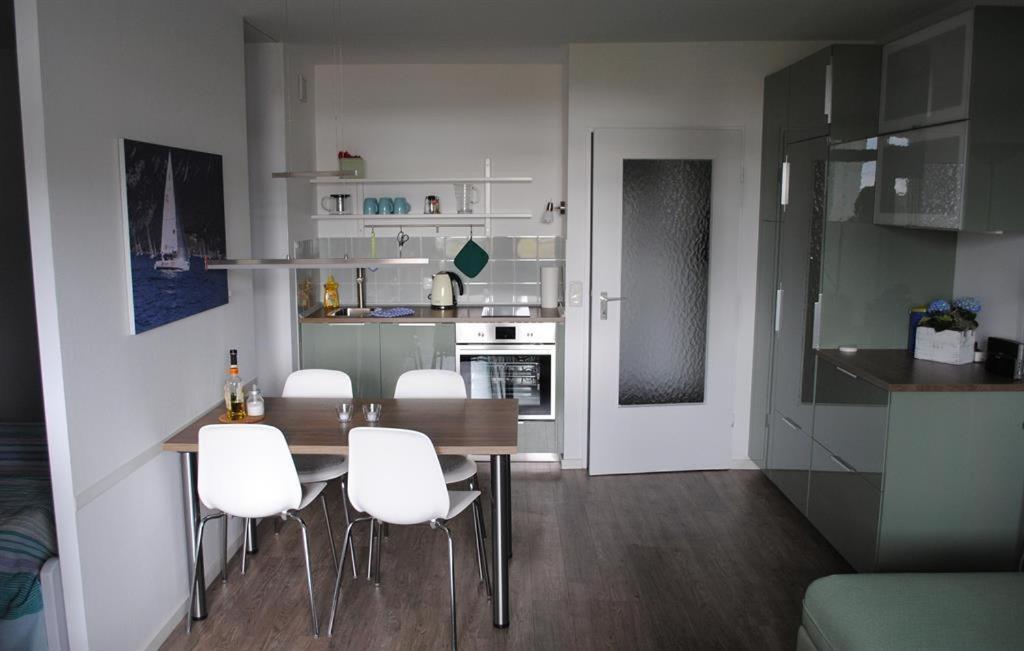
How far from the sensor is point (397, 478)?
293 cm

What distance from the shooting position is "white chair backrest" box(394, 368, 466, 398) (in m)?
3.83

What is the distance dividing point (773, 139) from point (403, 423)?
2.79 meters

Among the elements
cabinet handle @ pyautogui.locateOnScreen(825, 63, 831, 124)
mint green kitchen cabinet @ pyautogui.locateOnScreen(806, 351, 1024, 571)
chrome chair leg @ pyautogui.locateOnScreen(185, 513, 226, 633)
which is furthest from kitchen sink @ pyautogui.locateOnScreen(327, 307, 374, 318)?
mint green kitchen cabinet @ pyautogui.locateOnScreen(806, 351, 1024, 571)

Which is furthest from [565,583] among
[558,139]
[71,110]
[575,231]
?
[558,139]

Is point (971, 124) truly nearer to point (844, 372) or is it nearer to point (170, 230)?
point (844, 372)

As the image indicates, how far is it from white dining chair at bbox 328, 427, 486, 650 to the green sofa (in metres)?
1.31

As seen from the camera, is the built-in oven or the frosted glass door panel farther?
the built-in oven

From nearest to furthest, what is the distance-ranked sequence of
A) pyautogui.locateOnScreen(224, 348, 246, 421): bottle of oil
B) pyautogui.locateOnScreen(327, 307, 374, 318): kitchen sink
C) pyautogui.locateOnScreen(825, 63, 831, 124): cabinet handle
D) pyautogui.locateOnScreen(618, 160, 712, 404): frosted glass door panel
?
pyautogui.locateOnScreen(224, 348, 246, 421): bottle of oil → pyautogui.locateOnScreen(825, 63, 831, 124): cabinet handle → pyautogui.locateOnScreen(618, 160, 712, 404): frosted glass door panel → pyautogui.locateOnScreen(327, 307, 374, 318): kitchen sink

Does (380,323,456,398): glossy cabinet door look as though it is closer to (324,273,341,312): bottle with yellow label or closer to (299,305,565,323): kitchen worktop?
(299,305,565,323): kitchen worktop

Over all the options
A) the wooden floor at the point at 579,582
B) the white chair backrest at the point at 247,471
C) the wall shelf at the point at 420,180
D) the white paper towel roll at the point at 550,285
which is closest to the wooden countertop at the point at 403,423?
the white chair backrest at the point at 247,471

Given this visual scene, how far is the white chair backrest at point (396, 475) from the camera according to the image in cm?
287

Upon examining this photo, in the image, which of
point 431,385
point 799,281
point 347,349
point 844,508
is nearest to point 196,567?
point 431,385

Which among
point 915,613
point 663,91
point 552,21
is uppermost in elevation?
point 552,21

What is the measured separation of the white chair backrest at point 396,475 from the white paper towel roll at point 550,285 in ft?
8.00
